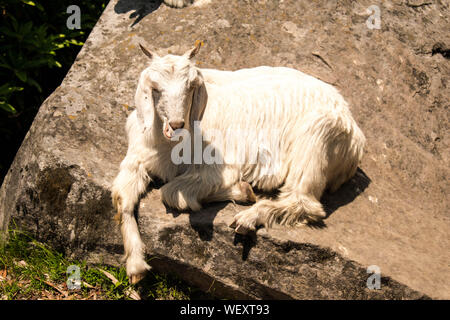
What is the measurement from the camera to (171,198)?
4.66m

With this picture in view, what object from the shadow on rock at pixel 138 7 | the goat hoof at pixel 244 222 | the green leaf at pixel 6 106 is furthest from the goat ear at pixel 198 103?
the green leaf at pixel 6 106

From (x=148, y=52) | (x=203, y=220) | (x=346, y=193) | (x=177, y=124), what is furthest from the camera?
(x=346, y=193)

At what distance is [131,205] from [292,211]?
1461mm

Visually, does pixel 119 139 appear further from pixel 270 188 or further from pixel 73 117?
pixel 270 188

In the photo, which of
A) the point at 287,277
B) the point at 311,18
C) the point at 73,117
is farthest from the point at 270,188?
the point at 311,18

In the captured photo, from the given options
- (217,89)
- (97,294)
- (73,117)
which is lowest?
(97,294)

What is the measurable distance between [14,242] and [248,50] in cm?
360

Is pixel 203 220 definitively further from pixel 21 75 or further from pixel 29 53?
pixel 29 53

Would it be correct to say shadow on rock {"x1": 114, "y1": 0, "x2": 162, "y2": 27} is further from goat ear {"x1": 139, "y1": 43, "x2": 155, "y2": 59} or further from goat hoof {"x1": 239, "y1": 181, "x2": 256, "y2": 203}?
goat hoof {"x1": 239, "y1": 181, "x2": 256, "y2": 203}

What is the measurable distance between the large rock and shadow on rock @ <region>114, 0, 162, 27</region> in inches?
1.0

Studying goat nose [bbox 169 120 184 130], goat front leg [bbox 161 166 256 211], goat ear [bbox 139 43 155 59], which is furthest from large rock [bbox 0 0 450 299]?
goat ear [bbox 139 43 155 59]

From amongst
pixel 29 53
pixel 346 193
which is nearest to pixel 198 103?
pixel 346 193

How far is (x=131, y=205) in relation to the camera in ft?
15.2

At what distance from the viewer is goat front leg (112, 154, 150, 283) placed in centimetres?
453
